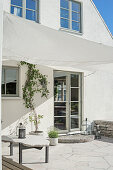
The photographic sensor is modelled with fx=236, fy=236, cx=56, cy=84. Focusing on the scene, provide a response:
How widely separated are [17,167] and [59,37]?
2.40m

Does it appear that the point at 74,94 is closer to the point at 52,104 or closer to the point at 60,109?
the point at 60,109

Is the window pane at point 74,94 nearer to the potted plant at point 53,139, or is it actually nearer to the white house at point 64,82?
the white house at point 64,82

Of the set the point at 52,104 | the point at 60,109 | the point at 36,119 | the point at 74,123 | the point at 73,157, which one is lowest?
the point at 73,157

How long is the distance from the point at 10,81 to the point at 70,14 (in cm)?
406

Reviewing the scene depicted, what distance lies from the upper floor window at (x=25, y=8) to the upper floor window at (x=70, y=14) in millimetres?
1259

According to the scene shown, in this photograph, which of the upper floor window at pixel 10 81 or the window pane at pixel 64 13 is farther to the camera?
the window pane at pixel 64 13

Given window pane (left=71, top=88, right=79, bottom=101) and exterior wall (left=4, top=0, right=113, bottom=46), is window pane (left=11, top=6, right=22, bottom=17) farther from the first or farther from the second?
window pane (left=71, top=88, right=79, bottom=101)

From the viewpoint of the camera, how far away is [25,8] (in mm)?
9016

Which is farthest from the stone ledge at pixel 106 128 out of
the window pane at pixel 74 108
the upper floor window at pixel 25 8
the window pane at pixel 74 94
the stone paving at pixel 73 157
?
the upper floor window at pixel 25 8

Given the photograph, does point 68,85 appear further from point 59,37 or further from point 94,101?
point 59,37

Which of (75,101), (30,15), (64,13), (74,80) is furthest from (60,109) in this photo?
(64,13)

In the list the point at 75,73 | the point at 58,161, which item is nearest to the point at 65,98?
the point at 75,73

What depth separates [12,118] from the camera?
8484mm

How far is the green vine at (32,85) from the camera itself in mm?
8750
